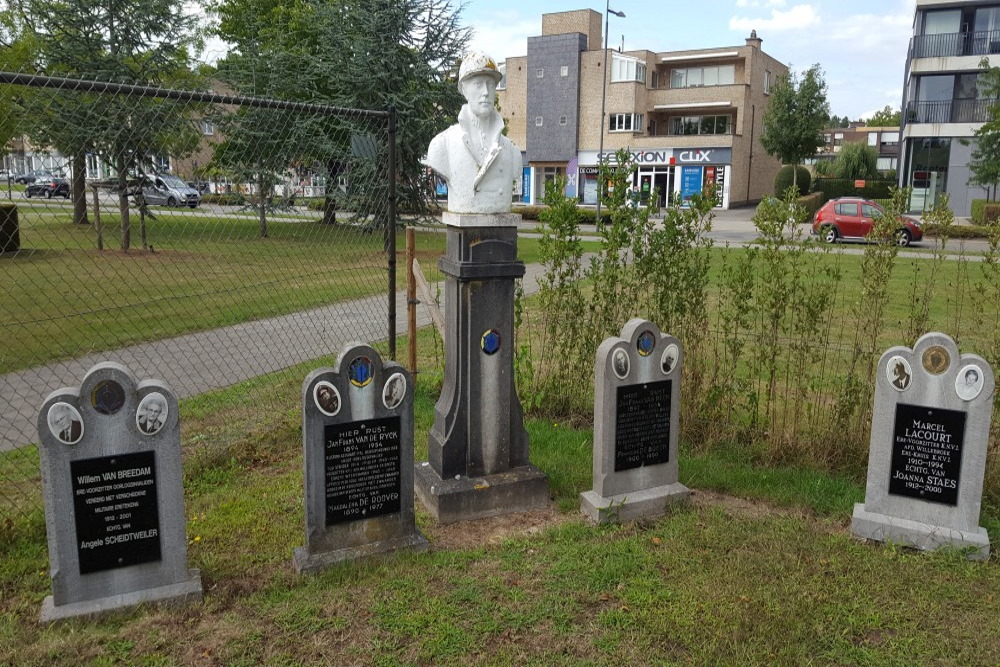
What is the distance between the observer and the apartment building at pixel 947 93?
36656 mm

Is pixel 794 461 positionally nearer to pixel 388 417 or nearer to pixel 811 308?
pixel 811 308

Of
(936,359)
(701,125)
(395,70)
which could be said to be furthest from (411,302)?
(701,125)

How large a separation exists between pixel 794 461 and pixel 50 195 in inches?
259

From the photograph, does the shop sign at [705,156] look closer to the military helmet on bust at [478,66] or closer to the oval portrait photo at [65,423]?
the military helmet on bust at [478,66]

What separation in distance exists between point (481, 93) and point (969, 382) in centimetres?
356

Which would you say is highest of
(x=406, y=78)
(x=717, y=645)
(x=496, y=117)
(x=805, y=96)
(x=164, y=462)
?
(x=805, y=96)

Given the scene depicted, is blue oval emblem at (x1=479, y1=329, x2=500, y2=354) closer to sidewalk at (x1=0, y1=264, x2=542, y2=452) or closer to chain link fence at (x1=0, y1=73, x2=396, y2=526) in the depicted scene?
chain link fence at (x1=0, y1=73, x2=396, y2=526)

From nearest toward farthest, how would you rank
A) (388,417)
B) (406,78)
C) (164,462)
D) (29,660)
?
(29,660), (164,462), (388,417), (406,78)

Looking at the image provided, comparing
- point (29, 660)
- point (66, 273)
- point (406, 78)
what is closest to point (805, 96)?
point (406, 78)

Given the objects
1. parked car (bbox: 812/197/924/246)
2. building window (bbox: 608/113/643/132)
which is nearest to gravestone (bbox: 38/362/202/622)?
parked car (bbox: 812/197/924/246)

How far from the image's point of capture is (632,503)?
5121mm

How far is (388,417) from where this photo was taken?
14.5 ft

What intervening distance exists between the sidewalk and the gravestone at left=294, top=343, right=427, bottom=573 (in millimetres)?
3263

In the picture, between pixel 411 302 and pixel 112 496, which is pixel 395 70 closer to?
pixel 411 302
